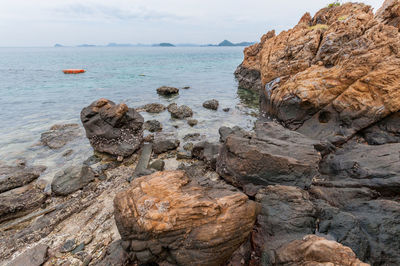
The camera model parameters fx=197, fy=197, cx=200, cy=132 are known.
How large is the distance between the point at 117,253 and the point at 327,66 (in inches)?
657

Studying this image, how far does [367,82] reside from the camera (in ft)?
38.5

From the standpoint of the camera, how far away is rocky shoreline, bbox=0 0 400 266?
505 cm

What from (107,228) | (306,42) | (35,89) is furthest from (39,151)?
(35,89)

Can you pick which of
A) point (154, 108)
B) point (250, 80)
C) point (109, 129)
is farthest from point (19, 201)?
point (250, 80)

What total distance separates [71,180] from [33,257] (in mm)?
4459

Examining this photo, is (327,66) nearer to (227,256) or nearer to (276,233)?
(276,233)

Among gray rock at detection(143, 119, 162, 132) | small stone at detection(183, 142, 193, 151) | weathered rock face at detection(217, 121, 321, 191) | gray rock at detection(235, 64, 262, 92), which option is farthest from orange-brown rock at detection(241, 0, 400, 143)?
gray rock at detection(235, 64, 262, 92)

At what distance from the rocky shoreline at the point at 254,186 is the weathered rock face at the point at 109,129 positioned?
8cm


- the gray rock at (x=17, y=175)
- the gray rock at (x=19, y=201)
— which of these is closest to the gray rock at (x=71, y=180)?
the gray rock at (x=19, y=201)

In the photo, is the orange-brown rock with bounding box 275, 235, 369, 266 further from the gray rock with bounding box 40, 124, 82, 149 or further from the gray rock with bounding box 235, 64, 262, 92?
the gray rock with bounding box 235, 64, 262, 92

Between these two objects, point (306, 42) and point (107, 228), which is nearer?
point (107, 228)

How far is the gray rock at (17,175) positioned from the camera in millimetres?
10633

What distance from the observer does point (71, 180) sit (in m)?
10.7

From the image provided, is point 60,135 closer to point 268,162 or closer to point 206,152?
point 206,152
